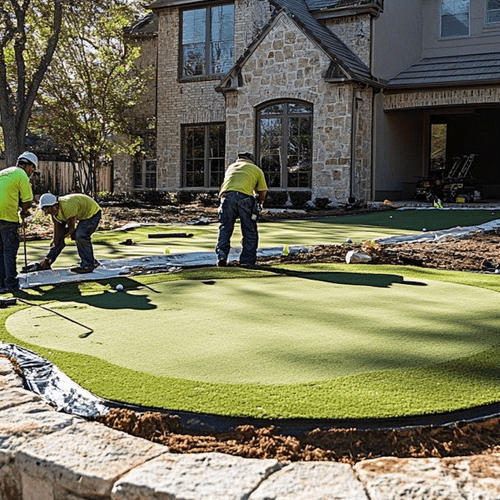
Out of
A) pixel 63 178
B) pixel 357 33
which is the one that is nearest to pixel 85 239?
pixel 357 33

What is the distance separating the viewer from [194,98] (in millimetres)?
23500

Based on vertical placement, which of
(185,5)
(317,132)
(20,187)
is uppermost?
(185,5)

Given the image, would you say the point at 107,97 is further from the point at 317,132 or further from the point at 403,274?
the point at 403,274

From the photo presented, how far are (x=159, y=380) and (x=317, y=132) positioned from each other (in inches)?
664

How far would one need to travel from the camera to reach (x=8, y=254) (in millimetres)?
7480

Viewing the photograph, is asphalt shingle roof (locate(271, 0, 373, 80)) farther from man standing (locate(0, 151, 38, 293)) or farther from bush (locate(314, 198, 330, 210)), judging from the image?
man standing (locate(0, 151, 38, 293))

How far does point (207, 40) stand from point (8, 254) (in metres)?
17.3

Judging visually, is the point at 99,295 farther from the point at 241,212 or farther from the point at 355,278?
the point at 355,278

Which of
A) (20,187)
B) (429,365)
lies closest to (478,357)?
(429,365)

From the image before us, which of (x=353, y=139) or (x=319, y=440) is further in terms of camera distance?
(x=353, y=139)

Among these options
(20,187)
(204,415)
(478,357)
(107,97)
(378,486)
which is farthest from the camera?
(107,97)

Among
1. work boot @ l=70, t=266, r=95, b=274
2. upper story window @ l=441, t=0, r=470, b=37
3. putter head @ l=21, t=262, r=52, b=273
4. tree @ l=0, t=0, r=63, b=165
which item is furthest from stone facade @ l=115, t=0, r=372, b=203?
putter head @ l=21, t=262, r=52, b=273

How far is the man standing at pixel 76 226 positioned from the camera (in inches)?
328

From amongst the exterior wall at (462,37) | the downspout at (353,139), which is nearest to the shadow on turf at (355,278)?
the downspout at (353,139)
